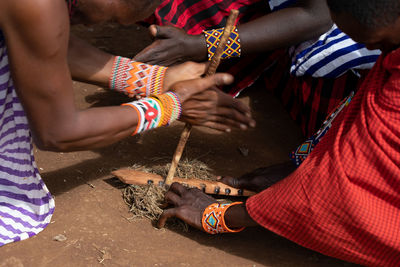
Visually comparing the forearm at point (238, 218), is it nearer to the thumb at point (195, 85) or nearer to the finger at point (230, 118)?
the finger at point (230, 118)

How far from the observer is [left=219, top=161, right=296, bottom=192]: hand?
120 inches

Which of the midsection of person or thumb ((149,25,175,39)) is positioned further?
thumb ((149,25,175,39))

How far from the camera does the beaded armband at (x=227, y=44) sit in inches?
136

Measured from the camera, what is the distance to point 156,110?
8.09 feet

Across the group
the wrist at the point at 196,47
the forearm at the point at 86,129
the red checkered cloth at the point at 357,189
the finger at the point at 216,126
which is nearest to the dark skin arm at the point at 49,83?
the forearm at the point at 86,129

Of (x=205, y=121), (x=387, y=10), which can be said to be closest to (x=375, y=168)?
(x=387, y=10)

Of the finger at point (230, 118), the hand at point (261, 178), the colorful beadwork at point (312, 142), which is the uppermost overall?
the finger at point (230, 118)

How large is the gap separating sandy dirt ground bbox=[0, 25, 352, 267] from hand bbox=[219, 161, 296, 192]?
24 cm

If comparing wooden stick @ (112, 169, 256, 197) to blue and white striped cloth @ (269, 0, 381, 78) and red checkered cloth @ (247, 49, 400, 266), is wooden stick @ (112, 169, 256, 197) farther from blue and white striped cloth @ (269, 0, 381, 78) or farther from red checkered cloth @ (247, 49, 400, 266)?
blue and white striped cloth @ (269, 0, 381, 78)

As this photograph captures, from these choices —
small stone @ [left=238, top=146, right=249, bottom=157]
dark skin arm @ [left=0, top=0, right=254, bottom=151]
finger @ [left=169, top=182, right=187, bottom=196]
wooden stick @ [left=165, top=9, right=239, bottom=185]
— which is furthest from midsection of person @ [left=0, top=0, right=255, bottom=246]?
small stone @ [left=238, top=146, right=249, bottom=157]

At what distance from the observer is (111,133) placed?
2.31 m

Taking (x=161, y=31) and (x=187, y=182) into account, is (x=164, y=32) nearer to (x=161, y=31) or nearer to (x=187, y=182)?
(x=161, y=31)

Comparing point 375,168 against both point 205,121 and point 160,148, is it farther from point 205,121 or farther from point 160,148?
point 160,148

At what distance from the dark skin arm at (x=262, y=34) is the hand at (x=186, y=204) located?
94 cm
